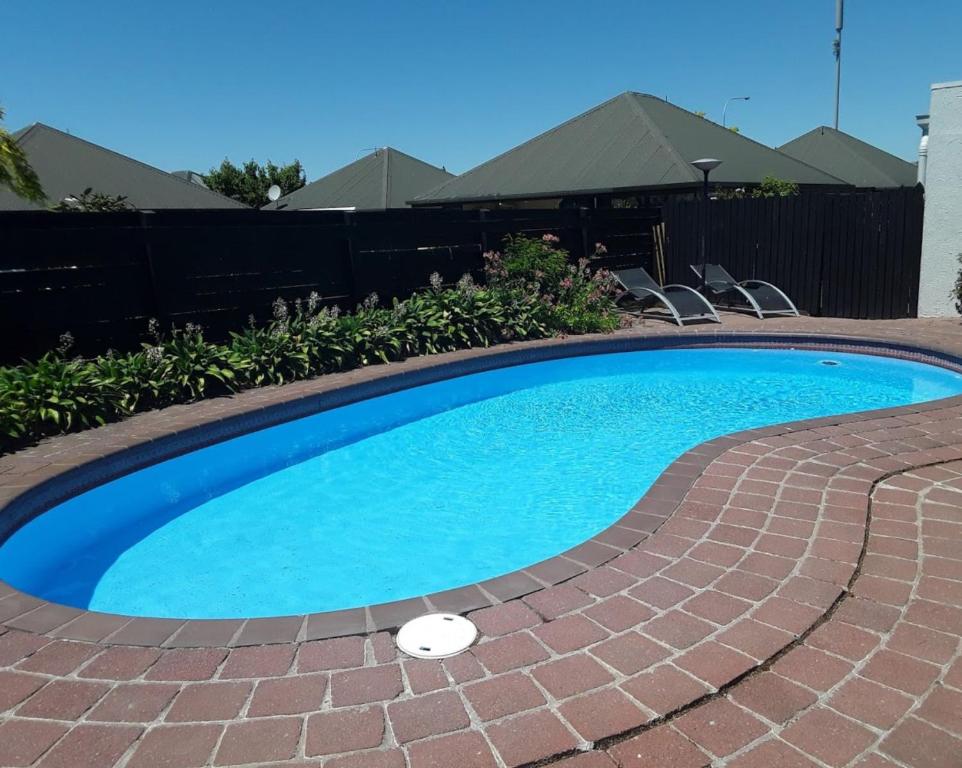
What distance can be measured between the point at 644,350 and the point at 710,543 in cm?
697

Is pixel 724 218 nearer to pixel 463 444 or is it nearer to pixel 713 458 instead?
pixel 463 444

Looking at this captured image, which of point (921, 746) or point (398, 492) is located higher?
point (921, 746)

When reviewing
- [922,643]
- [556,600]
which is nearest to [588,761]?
[556,600]

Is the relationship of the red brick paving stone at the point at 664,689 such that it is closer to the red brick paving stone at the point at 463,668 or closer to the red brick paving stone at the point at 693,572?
the red brick paving stone at the point at 463,668

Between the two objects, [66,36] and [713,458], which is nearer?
[713,458]

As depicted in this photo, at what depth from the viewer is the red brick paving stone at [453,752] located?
77.7 inches

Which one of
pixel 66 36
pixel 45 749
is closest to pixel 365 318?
pixel 45 749

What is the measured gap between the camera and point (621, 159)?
626 inches

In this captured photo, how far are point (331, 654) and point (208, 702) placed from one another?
0.46m

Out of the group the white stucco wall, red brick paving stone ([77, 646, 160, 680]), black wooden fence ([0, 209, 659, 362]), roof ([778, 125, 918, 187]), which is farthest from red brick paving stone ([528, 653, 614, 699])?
roof ([778, 125, 918, 187])

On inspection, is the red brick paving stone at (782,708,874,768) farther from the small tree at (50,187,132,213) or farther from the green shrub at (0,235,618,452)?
the small tree at (50,187,132,213)

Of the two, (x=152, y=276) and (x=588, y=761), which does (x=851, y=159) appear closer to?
(x=152, y=276)

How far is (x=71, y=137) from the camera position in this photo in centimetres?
1185

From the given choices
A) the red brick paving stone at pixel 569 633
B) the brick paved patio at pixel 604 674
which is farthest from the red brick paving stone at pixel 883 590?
the red brick paving stone at pixel 569 633
